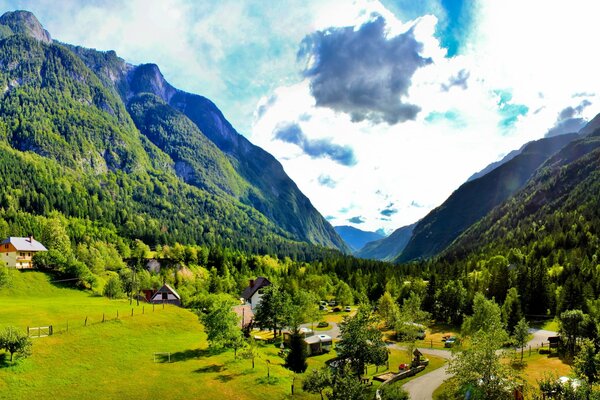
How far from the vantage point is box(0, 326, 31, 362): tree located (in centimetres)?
4884

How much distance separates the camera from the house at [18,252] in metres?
120

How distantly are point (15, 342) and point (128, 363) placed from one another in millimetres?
14008

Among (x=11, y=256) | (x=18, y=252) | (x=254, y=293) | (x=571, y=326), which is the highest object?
(x=18, y=252)

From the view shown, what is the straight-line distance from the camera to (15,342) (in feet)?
161

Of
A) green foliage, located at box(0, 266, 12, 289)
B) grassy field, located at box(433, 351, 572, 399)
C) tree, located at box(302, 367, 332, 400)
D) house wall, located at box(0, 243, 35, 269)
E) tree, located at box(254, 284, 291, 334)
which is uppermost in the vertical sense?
house wall, located at box(0, 243, 35, 269)

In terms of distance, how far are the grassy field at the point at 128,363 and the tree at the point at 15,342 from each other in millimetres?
1243

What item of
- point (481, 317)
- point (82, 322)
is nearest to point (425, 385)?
point (481, 317)

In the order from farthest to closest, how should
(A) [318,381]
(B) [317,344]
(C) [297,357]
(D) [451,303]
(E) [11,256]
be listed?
(D) [451,303], (E) [11,256], (B) [317,344], (C) [297,357], (A) [318,381]

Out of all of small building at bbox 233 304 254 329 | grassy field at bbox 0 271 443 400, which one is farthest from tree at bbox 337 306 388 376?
small building at bbox 233 304 254 329

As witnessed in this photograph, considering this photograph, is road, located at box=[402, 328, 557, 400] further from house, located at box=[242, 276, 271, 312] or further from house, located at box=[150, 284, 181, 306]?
house, located at box=[150, 284, 181, 306]

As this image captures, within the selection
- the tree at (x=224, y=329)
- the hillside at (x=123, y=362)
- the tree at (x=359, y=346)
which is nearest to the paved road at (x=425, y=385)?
the tree at (x=359, y=346)

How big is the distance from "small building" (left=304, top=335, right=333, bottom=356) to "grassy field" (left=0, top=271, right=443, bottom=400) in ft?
7.17

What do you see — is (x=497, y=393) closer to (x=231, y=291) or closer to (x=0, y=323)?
(x=0, y=323)

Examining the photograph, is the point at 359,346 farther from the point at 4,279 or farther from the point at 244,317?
the point at 4,279
